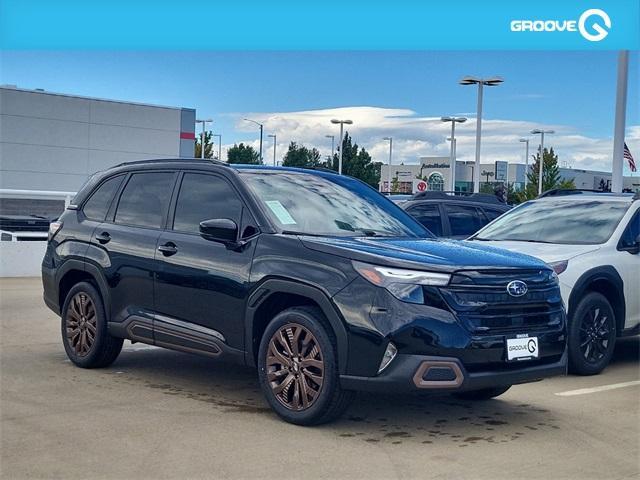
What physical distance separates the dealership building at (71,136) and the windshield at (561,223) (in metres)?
43.5

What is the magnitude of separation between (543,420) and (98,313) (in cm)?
376

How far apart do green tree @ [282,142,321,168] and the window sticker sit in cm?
5256

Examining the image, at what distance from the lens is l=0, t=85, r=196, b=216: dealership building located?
53281mm

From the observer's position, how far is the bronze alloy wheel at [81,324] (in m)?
7.80

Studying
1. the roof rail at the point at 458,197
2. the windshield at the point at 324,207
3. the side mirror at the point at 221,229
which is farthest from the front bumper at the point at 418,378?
the roof rail at the point at 458,197

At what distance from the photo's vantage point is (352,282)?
5723 millimetres

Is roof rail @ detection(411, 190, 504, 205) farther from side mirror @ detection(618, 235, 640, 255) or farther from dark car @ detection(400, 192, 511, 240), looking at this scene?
side mirror @ detection(618, 235, 640, 255)

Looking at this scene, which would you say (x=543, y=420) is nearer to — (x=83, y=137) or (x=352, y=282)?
(x=352, y=282)

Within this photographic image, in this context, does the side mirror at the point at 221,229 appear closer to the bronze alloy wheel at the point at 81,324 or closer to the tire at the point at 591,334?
the bronze alloy wheel at the point at 81,324

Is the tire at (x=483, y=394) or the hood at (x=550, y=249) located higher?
the hood at (x=550, y=249)

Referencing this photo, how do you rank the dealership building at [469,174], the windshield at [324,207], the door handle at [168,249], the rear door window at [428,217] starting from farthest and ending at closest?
the dealership building at [469,174], the rear door window at [428,217], the door handle at [168,249], the windshield at [324,207]

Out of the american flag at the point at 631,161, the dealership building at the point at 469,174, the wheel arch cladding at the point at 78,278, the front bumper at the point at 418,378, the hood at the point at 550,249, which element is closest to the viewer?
the front bumper at the point at 418,378

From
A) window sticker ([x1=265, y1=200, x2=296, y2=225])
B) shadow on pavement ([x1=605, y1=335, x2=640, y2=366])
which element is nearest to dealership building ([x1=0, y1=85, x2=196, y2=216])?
shadow on pavement ([x1=605, y1=335, x2=640, y2=366])

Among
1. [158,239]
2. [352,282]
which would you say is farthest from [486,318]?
[158,239]
